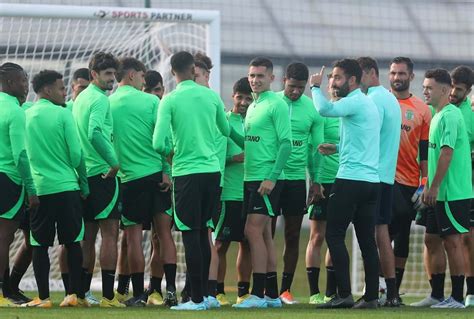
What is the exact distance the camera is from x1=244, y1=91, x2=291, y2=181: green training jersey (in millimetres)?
11055

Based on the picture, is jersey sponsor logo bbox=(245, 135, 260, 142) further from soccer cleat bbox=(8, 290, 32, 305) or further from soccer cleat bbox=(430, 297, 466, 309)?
soccer cleat bbox=(8, 290, 32, 305)

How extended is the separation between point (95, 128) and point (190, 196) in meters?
1.09

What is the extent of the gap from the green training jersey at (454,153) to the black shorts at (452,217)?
0.17 ft

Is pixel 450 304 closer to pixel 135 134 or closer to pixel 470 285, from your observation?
pixel 470 285

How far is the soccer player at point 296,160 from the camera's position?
39.4 ft

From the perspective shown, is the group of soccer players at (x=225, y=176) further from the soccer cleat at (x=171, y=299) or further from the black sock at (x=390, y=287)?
the soccer cleat at (x=171, y=299)

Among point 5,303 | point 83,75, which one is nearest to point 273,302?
point 5,303

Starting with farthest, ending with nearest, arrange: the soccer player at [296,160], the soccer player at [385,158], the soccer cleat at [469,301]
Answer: the soccer player at [296,160] < the soccer cleat at [469,301] < the soccer player at [385,158]

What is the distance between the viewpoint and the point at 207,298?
10625 mm

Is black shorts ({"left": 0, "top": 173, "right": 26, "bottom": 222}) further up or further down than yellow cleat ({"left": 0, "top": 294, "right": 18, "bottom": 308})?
further up

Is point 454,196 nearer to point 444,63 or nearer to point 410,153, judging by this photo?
point 410,153

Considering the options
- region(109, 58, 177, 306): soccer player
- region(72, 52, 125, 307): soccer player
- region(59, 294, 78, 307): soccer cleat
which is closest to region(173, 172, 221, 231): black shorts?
region(72, 52, 125, 307): soccer player

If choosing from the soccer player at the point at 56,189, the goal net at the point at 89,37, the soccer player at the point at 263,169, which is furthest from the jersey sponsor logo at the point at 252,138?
the goal net at the point at 89,37

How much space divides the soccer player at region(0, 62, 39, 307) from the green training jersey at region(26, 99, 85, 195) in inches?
→ 6.2
